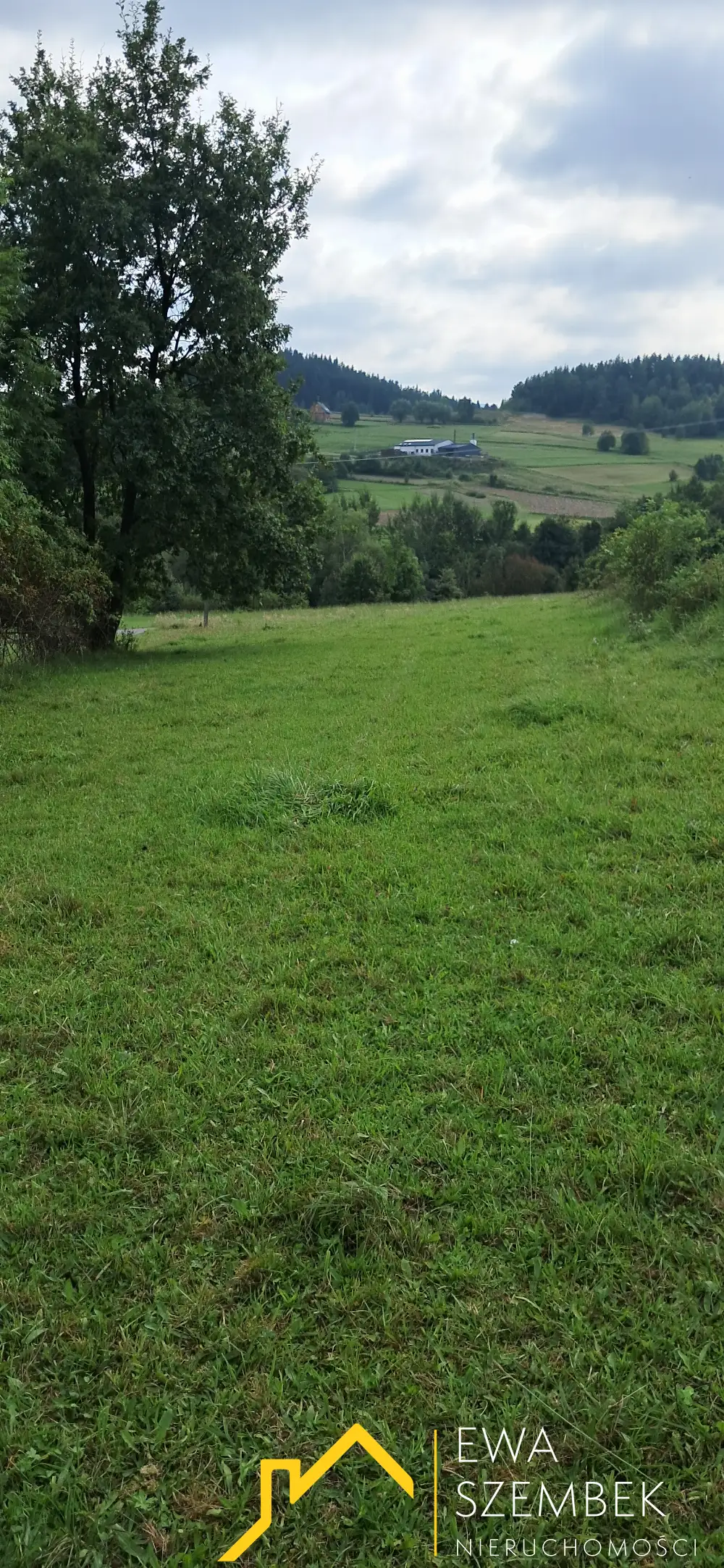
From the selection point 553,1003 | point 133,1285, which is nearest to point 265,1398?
point 133,1285

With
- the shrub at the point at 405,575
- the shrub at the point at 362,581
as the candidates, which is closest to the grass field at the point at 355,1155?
the shrub at the point at 362,581

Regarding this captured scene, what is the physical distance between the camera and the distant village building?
87.6m

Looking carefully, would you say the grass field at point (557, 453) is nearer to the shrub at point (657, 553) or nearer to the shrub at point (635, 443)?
the shrub at point (635, 443)

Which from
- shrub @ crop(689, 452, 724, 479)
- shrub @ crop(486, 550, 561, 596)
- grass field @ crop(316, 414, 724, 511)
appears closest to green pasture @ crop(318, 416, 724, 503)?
grass field @ crop(316, 414, 724, 511)

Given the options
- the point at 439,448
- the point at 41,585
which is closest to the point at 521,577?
the point at 439,448

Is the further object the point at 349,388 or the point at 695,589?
the point at 349,388

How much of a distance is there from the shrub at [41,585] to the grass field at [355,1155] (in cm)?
733

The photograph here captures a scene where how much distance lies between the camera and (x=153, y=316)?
16.5m

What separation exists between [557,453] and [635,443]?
8992 millimetres

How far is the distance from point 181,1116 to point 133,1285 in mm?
680

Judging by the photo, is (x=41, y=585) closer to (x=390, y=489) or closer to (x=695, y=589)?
(x=695, y=589)

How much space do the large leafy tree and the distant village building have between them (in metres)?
75.1

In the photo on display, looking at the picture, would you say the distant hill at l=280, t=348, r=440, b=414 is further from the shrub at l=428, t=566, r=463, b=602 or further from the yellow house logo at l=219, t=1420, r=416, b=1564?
the yellow house logo at l=219, t=1420, r=416, b=1564

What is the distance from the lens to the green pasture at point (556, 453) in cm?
6844
